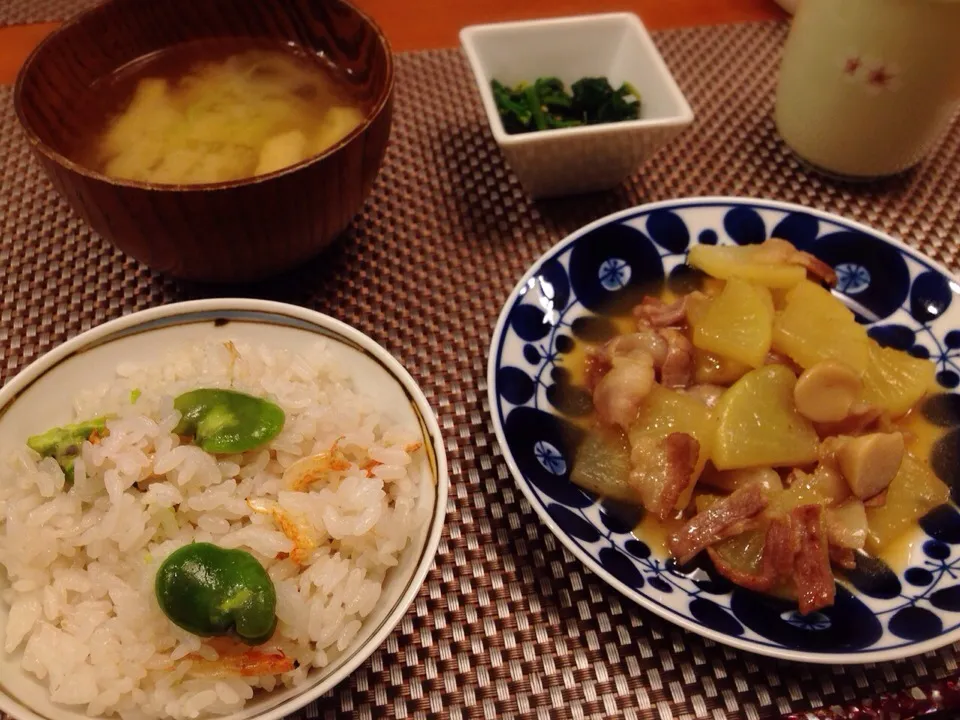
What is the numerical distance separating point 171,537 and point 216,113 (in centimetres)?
99

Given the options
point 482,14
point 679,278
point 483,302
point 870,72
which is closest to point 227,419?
point 483,302

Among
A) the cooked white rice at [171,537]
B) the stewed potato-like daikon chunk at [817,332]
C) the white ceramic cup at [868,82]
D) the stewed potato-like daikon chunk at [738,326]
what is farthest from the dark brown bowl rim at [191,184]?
the white ceramic cup at [868,82]

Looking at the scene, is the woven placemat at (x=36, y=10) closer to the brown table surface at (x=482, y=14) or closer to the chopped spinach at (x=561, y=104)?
the brown table surface at (x=482, y=14)

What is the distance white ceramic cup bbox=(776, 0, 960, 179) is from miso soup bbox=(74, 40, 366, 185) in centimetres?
115

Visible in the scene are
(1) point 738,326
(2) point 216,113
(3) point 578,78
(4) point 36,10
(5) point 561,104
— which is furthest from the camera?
(4) point 36,10

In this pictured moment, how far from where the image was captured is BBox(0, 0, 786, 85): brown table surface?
2566mm

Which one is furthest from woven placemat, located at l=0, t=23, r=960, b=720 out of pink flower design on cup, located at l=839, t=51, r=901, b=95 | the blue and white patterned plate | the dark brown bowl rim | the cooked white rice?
the dark brown bowl rim

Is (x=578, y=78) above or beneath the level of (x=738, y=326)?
above

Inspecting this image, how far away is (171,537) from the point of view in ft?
3.66

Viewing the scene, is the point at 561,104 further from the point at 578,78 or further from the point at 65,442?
the point at 65,442

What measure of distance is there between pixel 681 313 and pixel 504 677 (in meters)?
0.83

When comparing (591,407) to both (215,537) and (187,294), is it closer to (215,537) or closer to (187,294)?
(215,537)

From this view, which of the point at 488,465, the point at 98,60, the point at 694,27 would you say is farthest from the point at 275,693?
the point at 694,27

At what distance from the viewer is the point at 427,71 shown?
2.43 meters
